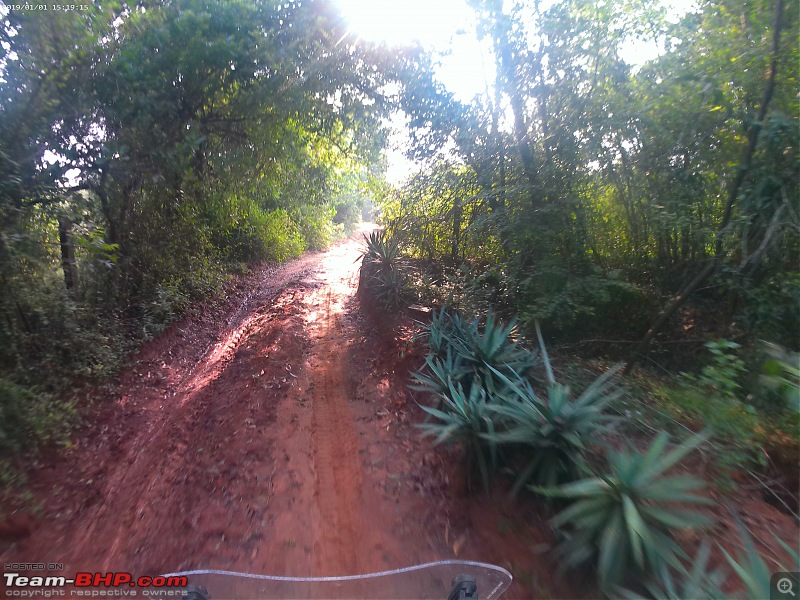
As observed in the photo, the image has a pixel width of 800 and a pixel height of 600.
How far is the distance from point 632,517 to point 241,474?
394cm

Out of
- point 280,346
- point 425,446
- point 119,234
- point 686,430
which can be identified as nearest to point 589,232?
point 686,430

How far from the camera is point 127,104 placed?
7.12 metres

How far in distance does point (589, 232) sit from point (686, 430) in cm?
379

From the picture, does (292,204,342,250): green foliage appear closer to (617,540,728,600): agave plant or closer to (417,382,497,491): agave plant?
(417,382,497,491): agave plant

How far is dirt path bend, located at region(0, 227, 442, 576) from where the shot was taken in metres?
3.88

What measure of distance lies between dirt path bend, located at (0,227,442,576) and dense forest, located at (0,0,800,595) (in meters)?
0.61

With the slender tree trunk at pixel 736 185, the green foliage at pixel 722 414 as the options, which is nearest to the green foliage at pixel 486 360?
the green foliage at pixel 722 414

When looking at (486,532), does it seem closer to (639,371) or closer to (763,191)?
(639,371)

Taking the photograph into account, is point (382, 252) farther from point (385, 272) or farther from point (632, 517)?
point (632, 517)

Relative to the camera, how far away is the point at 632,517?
103 inches

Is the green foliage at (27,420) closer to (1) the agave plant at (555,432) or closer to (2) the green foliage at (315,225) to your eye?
(1) the agave plant at (555,432)

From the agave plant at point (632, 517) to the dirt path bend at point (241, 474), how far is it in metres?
1.61

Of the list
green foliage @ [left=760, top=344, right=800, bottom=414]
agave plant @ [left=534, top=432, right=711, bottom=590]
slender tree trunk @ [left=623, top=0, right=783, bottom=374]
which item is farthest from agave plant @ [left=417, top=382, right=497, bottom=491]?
slender tree trunk @ [left=623, top=0, right=783, bottom=374]

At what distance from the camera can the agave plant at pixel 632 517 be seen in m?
2.63
